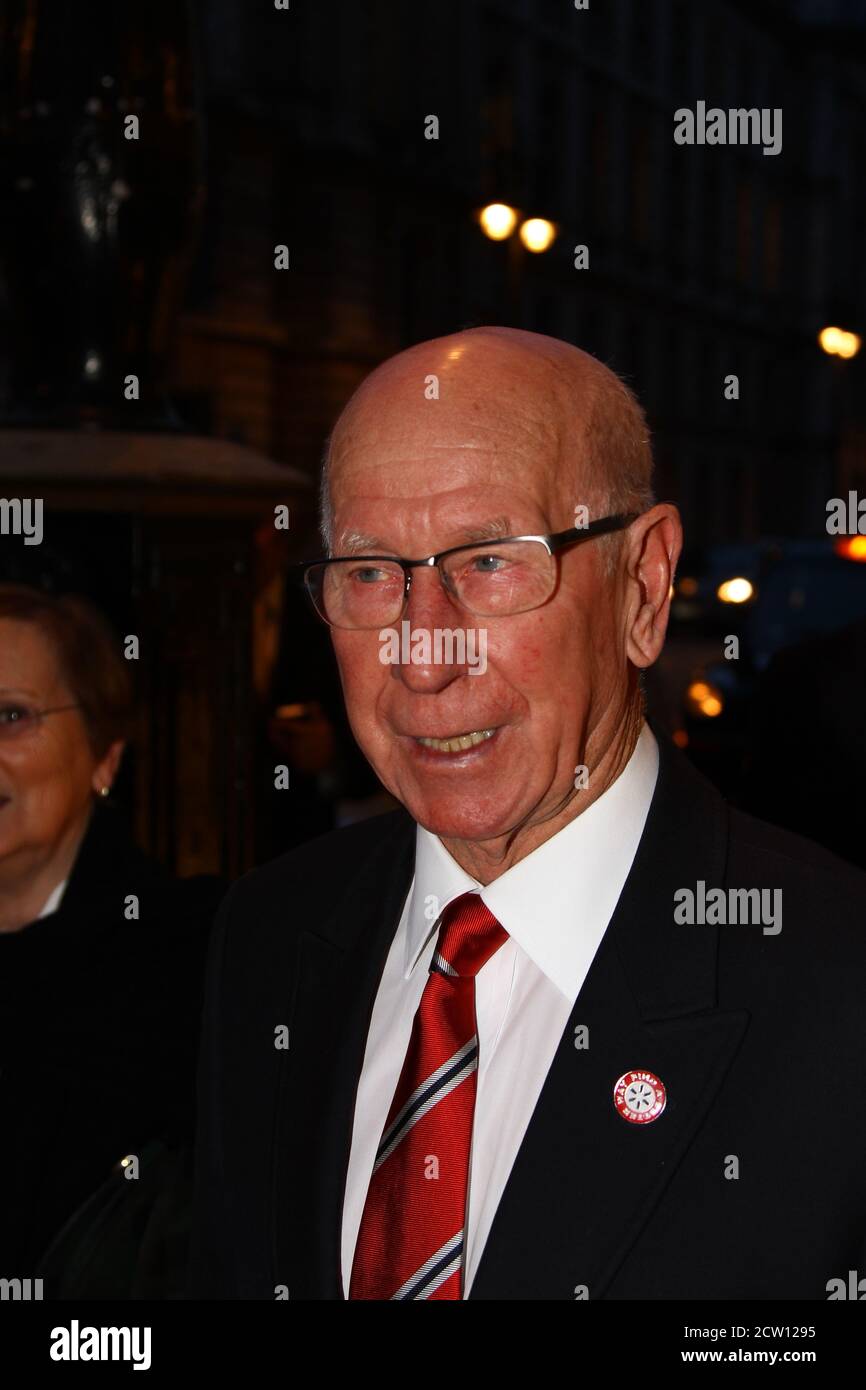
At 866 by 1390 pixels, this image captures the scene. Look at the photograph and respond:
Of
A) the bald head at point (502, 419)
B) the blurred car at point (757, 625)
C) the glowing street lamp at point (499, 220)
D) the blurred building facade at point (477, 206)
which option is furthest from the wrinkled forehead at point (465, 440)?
the blurred building facade at point (477, 206)

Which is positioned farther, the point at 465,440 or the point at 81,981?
the point at 81,981

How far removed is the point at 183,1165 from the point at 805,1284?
42.2 inches

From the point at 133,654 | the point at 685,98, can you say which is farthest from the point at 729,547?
the point at 133,654

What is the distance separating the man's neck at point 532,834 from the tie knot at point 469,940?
Result: 6 centimetres

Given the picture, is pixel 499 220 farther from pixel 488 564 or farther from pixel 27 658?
pixel 488 564

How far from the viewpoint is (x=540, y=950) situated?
6.72ft

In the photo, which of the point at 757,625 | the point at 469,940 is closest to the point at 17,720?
the point at 469,940

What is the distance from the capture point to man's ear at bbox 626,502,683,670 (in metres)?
2.13

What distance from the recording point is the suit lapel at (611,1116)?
1855 mm

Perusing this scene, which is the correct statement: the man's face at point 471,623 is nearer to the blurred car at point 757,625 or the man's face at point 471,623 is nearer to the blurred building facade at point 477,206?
the blurred car at point 757,625

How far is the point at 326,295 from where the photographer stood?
25766 millimetres

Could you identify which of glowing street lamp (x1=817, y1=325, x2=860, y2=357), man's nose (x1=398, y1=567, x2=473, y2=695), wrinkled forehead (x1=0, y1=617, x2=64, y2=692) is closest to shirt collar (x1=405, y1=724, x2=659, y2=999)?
man's nose (x1=398, y1=567, x2=473, y2=695)

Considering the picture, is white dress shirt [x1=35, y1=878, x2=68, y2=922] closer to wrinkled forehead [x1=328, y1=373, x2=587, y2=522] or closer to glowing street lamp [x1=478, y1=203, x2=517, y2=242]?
wrinkled forehead [x1=328, y1=373, x2=587, y2=522]

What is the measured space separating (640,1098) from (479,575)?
0.65 m
